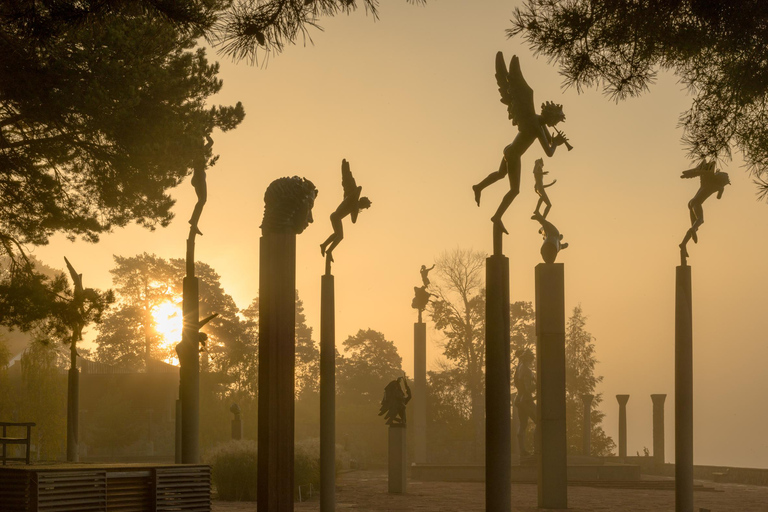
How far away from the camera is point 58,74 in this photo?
55.7 feet

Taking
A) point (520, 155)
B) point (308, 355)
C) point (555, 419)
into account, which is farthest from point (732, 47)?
point (308, 355)

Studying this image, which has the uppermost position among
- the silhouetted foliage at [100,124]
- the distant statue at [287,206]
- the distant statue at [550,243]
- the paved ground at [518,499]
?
the silhouetted foliage at [100,124]

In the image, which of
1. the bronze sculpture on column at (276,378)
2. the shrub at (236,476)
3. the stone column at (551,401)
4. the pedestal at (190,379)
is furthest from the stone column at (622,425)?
the bronze sculpture on column at (276,378)

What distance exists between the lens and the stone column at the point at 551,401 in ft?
57.9

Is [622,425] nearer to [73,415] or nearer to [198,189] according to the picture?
[73,415]

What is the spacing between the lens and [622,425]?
125 feet

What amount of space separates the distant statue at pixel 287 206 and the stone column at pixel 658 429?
30.1m

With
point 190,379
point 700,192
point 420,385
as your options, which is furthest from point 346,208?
point 420,385

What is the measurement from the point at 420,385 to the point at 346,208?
67.1ft

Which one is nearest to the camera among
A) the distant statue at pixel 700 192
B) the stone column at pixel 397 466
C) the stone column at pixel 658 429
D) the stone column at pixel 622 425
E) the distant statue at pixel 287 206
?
the distant statue at pixel 287 206

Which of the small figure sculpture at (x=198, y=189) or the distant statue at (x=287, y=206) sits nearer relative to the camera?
the distant statue at (x=287, y=206)

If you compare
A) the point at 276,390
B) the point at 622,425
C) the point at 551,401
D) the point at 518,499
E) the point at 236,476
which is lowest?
the point at 518,499

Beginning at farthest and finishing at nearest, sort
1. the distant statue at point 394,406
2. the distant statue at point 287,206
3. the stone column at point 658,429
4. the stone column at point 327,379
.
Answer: the stone column at point 658,429
the distant statue at point 394,406
the stone column at point 327,379
the distant statue at point 287,206

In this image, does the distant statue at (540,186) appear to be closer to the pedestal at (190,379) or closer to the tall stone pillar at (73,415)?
the pedestal at (190,379)
